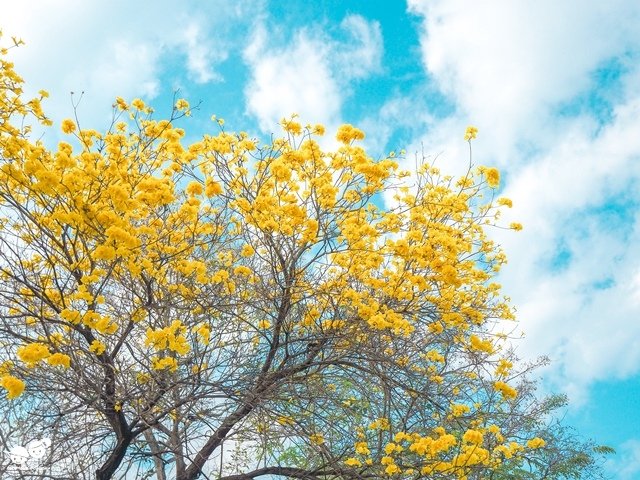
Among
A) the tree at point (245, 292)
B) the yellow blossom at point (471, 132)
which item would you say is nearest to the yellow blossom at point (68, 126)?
the tree at point (245, 292)

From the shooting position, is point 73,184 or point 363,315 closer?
point 73,184

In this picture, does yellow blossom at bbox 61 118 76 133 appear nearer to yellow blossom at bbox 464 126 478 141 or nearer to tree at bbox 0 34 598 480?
tree at bbox 0 34 598 480

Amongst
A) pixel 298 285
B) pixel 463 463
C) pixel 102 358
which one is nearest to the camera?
pixel 463 463

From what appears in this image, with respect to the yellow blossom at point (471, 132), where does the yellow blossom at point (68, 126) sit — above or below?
below

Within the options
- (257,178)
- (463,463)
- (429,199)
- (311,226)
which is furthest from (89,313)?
(429,199)

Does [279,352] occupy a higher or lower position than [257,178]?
lower

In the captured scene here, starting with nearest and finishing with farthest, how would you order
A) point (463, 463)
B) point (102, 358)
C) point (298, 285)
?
point (463, 463) < point (102, 358) < point (298, 285)

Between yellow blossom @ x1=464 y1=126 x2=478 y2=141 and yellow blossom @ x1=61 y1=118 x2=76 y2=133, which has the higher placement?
yellow blossom @ x1=464 y1=126 x2=478 y2=141

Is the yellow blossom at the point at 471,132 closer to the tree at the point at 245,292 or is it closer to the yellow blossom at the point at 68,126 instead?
the tree at the point at 245,292

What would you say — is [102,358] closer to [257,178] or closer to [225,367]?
[225,367]

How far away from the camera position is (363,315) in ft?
17.0

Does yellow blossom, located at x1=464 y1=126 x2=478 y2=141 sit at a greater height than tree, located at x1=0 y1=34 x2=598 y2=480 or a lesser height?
greater

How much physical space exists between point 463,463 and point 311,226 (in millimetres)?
2219

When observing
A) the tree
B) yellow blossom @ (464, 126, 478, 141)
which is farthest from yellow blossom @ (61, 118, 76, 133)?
yellow blossom @ (464, 126, 478, 141)
